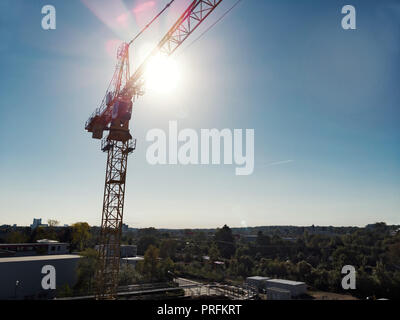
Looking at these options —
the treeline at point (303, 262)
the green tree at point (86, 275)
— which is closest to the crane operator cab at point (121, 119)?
the green tree at point (86, 275)

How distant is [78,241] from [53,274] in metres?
26.8

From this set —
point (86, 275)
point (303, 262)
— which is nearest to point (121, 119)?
point (86, 275)

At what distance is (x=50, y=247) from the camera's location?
94.0 feet

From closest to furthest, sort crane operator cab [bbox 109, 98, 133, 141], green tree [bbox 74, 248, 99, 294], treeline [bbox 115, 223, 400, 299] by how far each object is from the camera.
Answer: green tree [bbox 74, 248, 99, 294], crane operator cab [bbox 109, 98, 133, 141], treeline [bbox 115, 223, 400, 299]

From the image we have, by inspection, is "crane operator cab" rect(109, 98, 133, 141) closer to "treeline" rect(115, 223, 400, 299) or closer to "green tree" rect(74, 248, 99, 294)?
"green tree" rect(74, 248, 99, 294)

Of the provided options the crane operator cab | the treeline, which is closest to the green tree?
the crane operator cab

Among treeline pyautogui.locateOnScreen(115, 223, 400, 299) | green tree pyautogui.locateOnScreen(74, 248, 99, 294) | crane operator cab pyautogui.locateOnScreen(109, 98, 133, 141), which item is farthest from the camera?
treeline pyautogui.locateOnScreen(115, 223, 400, 299)

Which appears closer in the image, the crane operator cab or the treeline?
the crane operator cab

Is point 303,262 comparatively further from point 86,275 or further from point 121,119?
point 121,119

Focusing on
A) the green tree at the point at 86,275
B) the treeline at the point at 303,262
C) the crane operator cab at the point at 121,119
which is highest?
the crane operator cab at the point at 121,119

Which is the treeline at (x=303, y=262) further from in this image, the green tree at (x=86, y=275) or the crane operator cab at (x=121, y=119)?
the crane operator cab at (x=121, y=119)
